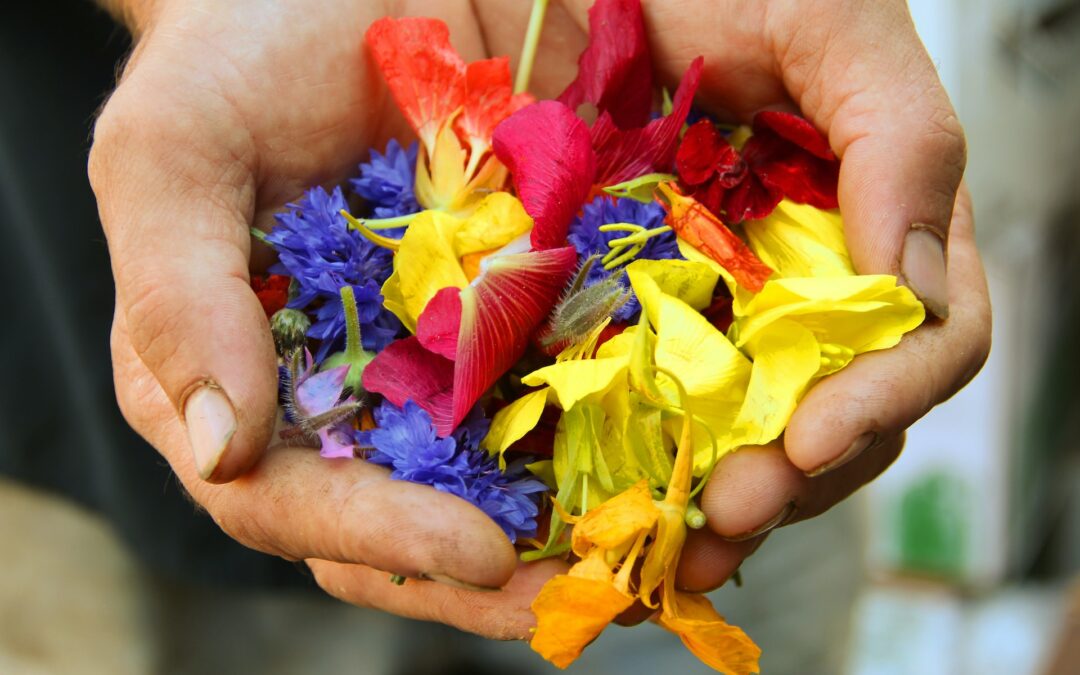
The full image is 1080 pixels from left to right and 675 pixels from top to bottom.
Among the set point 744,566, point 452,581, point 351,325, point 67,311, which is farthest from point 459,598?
point 744,566

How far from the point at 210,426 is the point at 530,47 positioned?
0.41m

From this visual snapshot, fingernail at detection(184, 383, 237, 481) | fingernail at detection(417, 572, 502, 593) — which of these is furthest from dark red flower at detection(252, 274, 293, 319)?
fingernail at detection(417, 572, 502, 593)

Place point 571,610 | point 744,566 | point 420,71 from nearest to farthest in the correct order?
point 571,610 → point 420,71 → point 744,566

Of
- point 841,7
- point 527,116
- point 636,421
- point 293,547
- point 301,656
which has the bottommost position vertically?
point 301,656

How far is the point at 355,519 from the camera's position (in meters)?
0.52

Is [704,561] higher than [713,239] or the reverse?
the reverse

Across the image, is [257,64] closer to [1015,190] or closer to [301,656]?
[301,656]

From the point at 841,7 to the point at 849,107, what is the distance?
73mm

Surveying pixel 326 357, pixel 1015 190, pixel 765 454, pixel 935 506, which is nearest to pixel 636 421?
pixel 765 454

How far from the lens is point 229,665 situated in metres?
1.07

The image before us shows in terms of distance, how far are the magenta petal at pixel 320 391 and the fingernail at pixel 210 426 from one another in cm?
6

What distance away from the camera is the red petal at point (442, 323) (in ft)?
1.87

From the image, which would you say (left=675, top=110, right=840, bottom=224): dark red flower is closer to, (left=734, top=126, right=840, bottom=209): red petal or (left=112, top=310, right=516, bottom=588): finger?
(left=734, top=126, right=840, bottom=209): red petal

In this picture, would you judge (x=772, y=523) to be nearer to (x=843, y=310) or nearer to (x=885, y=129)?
(x=843, y=310)
